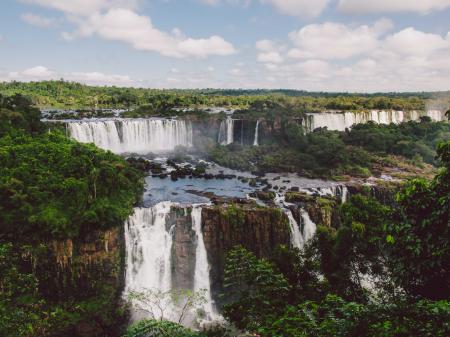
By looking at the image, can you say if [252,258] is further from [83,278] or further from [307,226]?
[307,226]

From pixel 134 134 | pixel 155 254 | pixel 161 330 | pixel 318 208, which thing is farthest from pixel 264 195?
pixel 134 134

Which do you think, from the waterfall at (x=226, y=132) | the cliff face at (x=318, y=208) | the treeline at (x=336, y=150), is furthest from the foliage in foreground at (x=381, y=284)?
the waterfall at (x=226, y=132)

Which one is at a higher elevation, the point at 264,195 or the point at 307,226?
the point at 264,195

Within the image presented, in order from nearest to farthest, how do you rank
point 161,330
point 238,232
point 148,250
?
point 161,330, point 148,250, point 238,232

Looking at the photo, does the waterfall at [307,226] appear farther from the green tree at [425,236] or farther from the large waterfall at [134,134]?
the large waterfall at [134,134]

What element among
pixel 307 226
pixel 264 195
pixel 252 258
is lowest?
pixel 307 226

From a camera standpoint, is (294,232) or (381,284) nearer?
(381,284)

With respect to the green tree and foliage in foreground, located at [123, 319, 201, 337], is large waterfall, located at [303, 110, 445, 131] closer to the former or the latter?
the green tree
